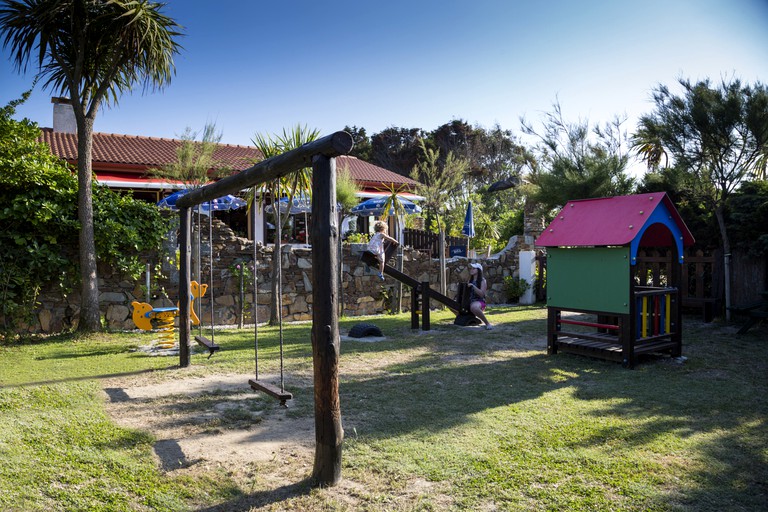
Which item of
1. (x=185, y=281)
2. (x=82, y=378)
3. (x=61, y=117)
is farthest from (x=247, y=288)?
(x=61, y=117)

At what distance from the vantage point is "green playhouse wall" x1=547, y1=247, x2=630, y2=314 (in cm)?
700

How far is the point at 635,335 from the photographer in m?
7.15

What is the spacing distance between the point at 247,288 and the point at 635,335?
756 centimetres

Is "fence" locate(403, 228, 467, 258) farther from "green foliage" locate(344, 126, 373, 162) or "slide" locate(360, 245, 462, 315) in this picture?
"green foliage" locate(344, 126, 373, 162)

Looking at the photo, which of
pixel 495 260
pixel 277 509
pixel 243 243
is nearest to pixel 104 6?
pixel 243 243

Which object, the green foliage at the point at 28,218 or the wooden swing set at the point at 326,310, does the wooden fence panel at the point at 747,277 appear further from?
the green foliage at the point at 28,218

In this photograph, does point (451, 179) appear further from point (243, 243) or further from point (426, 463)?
point (426, 463)

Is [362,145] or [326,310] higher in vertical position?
[362,145]

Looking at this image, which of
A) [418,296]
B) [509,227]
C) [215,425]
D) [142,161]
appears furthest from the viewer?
[509,227]

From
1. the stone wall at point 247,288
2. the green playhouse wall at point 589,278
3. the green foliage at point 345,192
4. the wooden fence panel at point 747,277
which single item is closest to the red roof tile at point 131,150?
the green foliage at point 345,192

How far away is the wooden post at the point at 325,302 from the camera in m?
3.62

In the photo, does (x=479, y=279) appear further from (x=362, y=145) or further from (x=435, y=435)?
(x=362, y=145)

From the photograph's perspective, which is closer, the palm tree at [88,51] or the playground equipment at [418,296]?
the palm tree at [88,51]

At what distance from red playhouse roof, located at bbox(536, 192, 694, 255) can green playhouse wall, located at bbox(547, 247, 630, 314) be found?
0.52 ft
